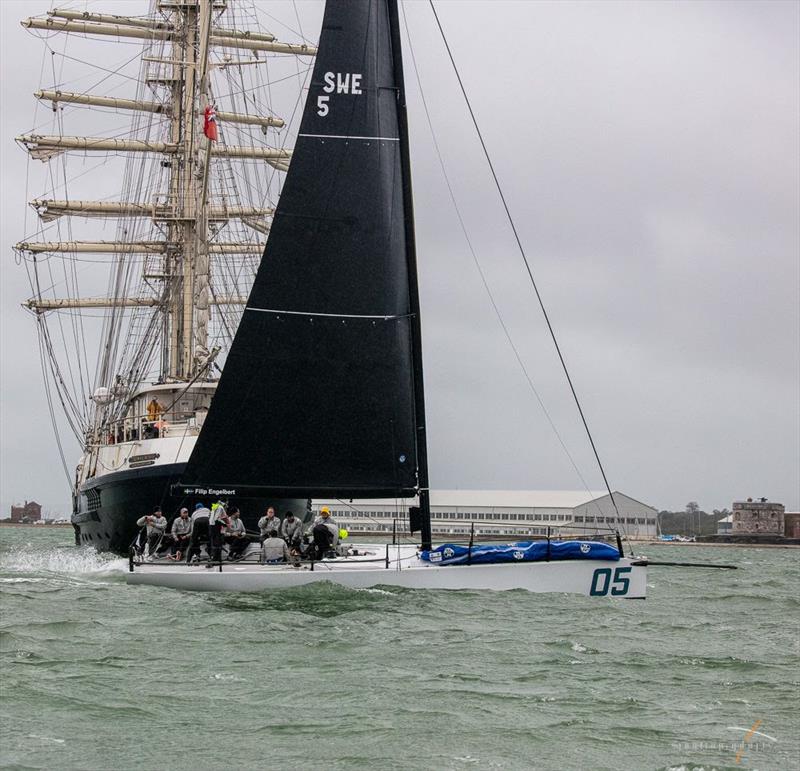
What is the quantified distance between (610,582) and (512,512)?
93.1 m

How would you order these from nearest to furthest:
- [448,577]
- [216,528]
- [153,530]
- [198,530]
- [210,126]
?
1. [448,577]
2. [216,528]
3. [198,530]
4. [153,530]
5. [210,126]

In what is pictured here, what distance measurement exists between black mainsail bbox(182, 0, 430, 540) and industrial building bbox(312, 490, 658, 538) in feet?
276

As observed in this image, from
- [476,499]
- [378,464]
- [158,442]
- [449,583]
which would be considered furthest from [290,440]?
[476,499]

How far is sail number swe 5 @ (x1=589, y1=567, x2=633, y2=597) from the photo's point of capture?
822 inches

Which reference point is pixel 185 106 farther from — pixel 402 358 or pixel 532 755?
pixel 532 755

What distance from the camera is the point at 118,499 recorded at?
40.2 m

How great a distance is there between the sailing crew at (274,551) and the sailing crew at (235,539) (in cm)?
84

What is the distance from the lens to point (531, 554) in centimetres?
2130

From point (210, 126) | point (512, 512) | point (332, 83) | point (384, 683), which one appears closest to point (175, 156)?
point (210, 126)

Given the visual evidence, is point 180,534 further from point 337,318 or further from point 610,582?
point 610,582

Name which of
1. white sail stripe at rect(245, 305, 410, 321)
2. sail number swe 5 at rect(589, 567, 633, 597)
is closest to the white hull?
sail number swe 5 at rect(589, 567, 633, 597)

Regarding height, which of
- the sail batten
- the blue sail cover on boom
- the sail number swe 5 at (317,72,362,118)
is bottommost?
the blue sail cover on boom

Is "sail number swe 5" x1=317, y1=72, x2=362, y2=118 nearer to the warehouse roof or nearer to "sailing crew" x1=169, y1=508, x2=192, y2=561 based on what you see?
"sailing crew" x1=169, y1=508, x2=192, y2=561

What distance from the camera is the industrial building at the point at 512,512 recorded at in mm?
110375
